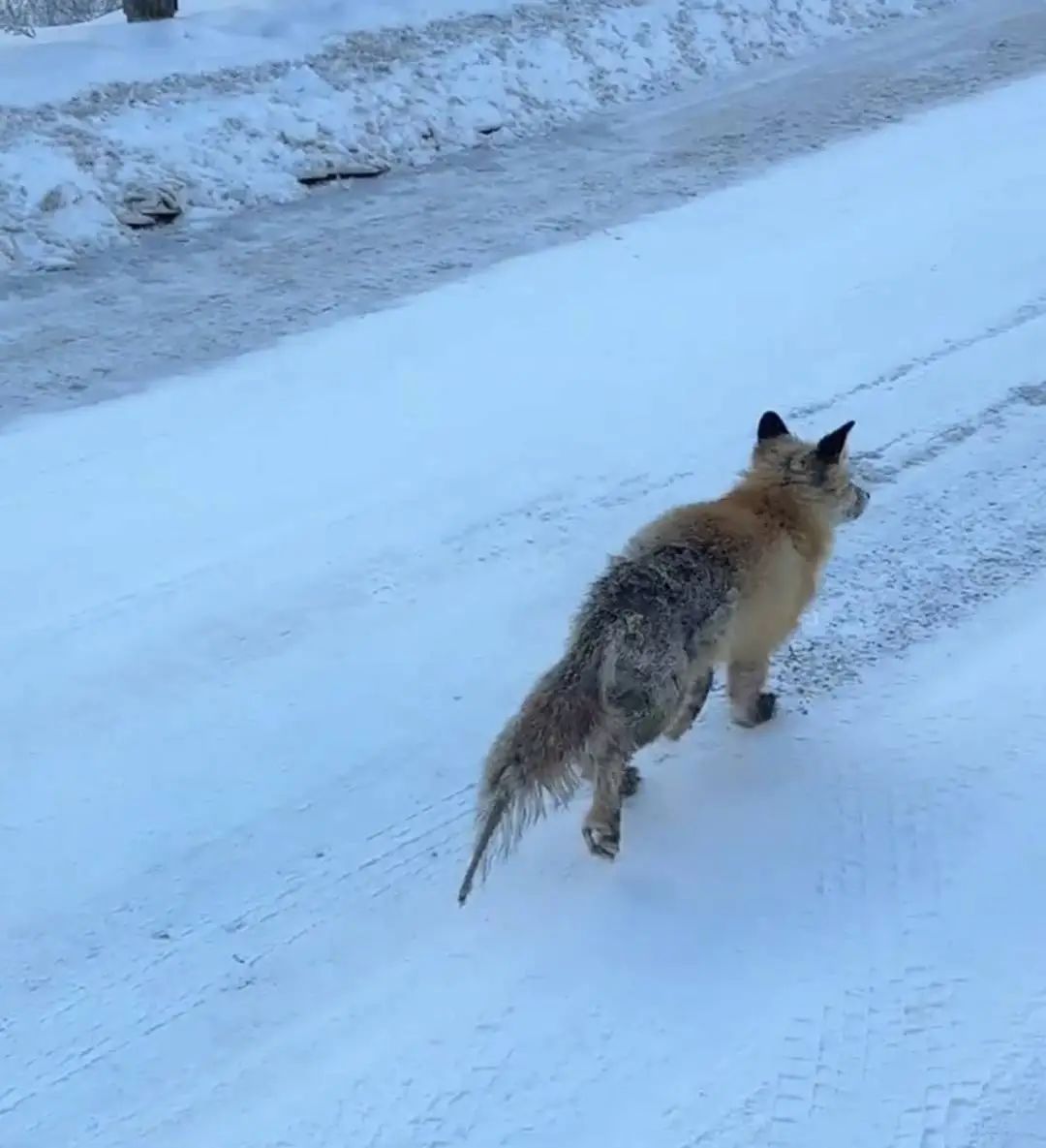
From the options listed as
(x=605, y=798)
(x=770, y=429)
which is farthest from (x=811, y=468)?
(x=605, y=798)

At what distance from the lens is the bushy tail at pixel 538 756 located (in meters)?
4.26

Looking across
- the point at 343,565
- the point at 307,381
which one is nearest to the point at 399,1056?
the point at 343,565

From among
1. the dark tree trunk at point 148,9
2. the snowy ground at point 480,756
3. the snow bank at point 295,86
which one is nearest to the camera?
the snowy ground at point 480,756

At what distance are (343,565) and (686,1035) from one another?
2666 millimetres

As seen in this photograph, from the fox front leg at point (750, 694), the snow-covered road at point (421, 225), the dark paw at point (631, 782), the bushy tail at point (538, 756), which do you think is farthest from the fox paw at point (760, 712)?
the snow-covered road at point (421, 225)

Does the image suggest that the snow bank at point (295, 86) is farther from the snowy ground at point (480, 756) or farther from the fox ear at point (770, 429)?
the fox ear at point (770, 429)

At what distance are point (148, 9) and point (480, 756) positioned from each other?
899cm

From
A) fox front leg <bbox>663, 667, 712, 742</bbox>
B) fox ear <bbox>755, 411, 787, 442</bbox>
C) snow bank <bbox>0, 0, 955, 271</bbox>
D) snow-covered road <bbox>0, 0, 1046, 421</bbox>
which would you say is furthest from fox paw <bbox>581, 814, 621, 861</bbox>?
snow bank <bbox>0, 0, 955, 271</bbox>

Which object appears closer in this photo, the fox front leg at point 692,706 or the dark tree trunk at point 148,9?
the fox front leg at point 692,706

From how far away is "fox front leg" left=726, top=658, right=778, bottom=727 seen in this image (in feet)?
16.8

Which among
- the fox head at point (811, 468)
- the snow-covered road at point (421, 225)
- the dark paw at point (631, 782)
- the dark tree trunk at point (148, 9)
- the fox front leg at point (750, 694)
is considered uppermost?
the dark tree trunk at point (148, 9)

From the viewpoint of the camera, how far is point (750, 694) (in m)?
5.23

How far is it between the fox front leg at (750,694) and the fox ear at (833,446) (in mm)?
710

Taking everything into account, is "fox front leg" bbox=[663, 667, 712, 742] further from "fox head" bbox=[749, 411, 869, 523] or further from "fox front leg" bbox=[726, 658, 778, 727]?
"fox head" bbox=[749, 411, 869, 523]
